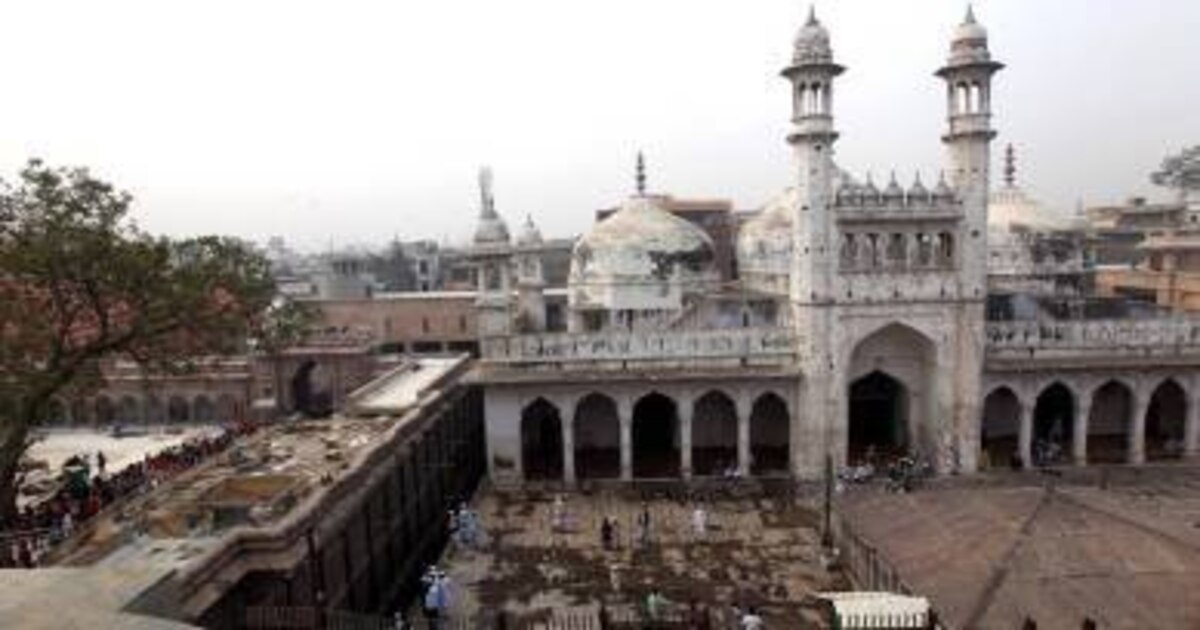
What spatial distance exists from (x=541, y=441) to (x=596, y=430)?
173cm

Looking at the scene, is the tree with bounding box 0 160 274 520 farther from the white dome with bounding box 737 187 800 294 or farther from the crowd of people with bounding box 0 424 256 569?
the white dome with bounding box 737 187 800 294

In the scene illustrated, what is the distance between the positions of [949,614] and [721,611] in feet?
13.3

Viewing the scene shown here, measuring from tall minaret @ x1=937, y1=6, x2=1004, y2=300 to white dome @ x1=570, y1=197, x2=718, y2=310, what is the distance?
9.57 meters

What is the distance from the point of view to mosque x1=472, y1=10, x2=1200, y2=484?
2492 centimetres

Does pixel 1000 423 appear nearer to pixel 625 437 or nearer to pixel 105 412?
pixel 625 437

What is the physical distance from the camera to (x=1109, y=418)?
97.1 ft

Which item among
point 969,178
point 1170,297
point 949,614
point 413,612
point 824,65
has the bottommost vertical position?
point 413,612

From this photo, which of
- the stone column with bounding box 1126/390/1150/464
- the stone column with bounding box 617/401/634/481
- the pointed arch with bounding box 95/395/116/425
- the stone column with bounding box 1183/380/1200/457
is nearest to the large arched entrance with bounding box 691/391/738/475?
the stone column with bounding box 617/401/634/481

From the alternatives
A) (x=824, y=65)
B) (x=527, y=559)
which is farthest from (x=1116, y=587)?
(x=824, y=65)

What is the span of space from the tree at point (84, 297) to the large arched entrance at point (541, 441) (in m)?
10.8

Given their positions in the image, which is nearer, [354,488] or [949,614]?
[949,614]

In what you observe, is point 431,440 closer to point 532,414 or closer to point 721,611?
point 532,414

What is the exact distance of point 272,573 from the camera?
13.8 metres

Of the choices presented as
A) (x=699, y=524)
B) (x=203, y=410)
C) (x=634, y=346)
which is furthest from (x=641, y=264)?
(x=203, y=410)
